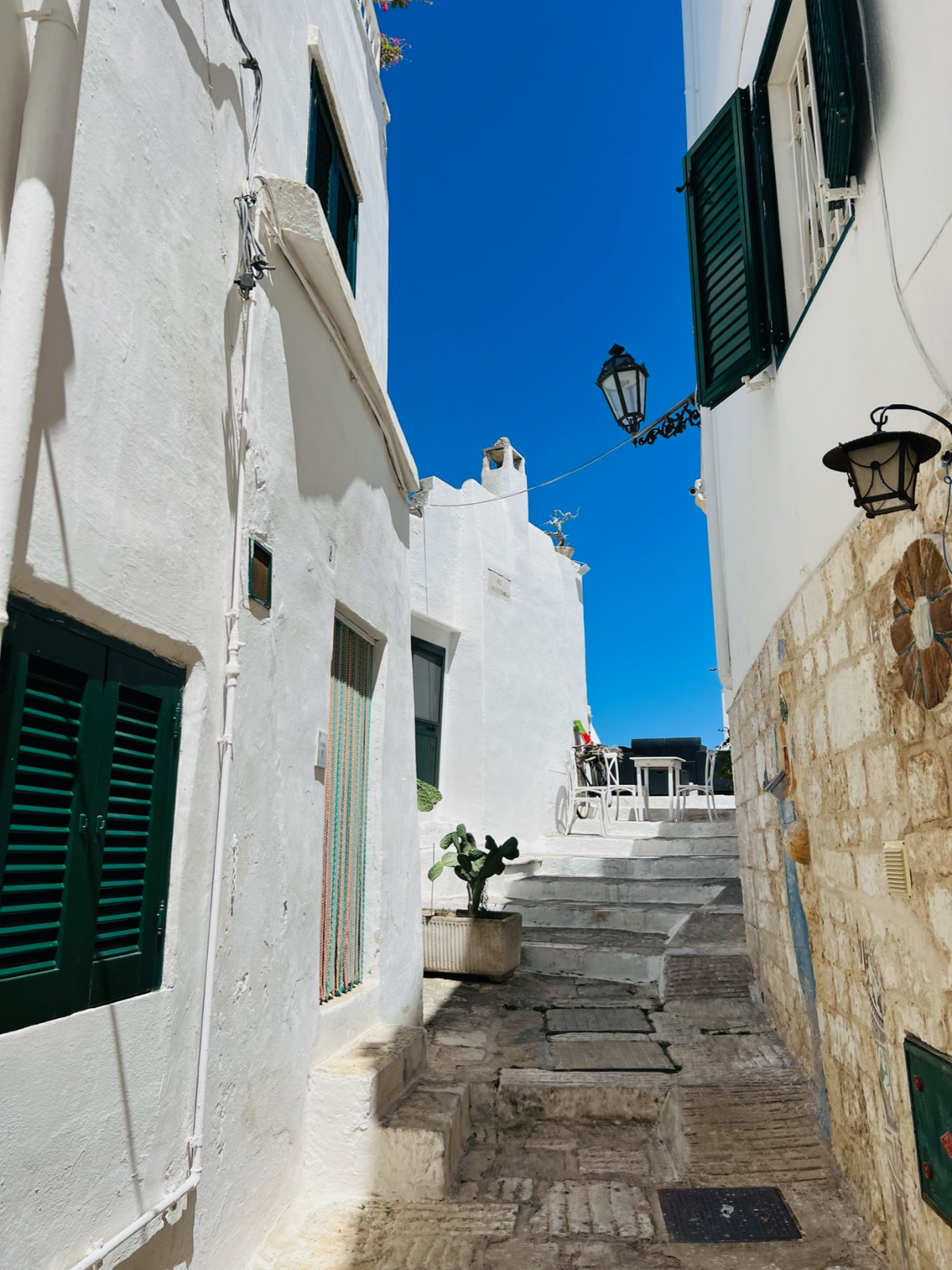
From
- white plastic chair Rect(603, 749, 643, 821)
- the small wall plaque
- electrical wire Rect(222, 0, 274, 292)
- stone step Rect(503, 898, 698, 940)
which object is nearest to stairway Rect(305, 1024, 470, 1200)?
electrical wire Rect(222, 0, 274, 292)

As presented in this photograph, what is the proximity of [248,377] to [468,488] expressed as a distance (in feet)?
26.6

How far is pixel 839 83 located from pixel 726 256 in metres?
1.82

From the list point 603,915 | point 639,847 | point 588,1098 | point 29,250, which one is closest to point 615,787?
point 639,847

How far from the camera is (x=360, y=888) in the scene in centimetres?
462

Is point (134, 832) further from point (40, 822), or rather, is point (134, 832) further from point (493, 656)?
point (493, 656)

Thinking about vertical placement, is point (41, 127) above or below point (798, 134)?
below

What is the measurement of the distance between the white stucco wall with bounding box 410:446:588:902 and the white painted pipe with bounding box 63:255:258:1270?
6257 mm

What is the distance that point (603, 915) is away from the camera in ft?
26.7

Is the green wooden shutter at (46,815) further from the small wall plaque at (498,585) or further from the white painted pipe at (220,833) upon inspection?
the small wall plaque at (498,585)

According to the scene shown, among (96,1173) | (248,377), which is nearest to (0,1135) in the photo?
(96,1173)

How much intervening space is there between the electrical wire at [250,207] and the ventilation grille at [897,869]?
9.39 ft

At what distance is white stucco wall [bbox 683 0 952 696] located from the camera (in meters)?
2.32

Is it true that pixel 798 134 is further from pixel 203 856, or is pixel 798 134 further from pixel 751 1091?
pixel 751 1091

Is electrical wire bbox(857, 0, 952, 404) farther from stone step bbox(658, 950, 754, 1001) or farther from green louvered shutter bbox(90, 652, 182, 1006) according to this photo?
stone step bbox(658, 950, 754, 1001)
